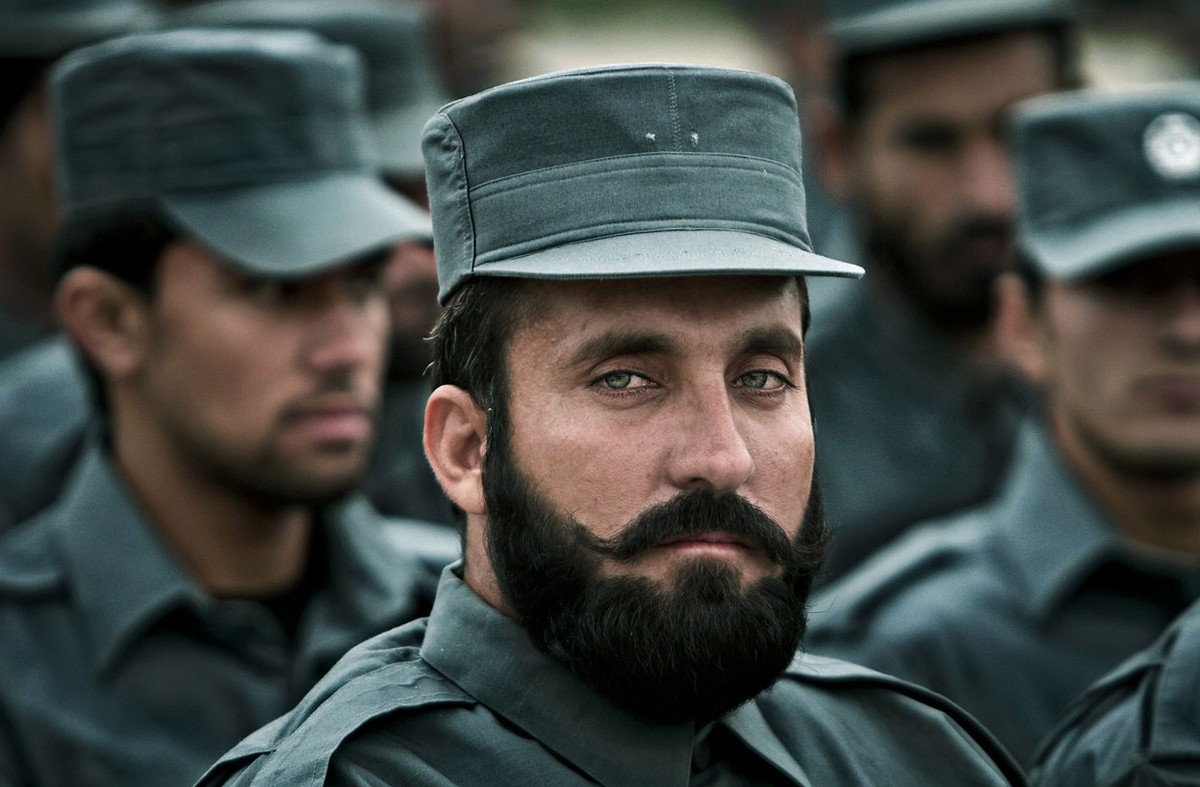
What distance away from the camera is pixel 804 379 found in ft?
10.9

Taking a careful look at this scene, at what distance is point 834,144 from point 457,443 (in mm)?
4817

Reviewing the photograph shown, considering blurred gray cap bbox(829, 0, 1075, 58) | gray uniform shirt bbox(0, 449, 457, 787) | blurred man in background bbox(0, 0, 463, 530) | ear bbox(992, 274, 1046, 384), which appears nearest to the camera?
gray uniform shirt bbox(0, 449, 457, 787)

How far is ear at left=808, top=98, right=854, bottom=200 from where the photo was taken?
7.80m

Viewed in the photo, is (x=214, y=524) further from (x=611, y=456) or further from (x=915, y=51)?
(x=915, y=51)

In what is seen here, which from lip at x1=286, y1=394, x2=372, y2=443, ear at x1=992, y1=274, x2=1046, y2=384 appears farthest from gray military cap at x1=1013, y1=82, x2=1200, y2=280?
lip at x1=286, y1=394, x2=372, y2=443

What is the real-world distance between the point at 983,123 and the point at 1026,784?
13.0ft

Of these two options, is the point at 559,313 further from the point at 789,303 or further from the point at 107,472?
the point at 107,472

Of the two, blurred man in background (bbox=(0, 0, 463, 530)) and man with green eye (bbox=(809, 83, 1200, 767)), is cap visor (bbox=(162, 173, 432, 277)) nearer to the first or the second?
blurred man in background (bbox=(0, 0, 463, 530))

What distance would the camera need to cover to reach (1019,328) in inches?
233

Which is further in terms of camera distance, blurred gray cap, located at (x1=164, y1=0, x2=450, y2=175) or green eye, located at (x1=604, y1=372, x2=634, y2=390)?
blurred gray cap, located at (x1=164, y1=0, x2=450, y2=175)

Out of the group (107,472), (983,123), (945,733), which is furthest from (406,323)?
(945,733)

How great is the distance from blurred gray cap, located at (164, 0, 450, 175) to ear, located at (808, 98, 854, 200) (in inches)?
58.5

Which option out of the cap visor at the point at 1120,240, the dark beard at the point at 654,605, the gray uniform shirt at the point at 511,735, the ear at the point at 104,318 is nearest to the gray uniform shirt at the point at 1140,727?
the gray uniform shirt at the point at 511,735

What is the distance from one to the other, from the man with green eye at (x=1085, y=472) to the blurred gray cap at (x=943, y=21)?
1786 mm
